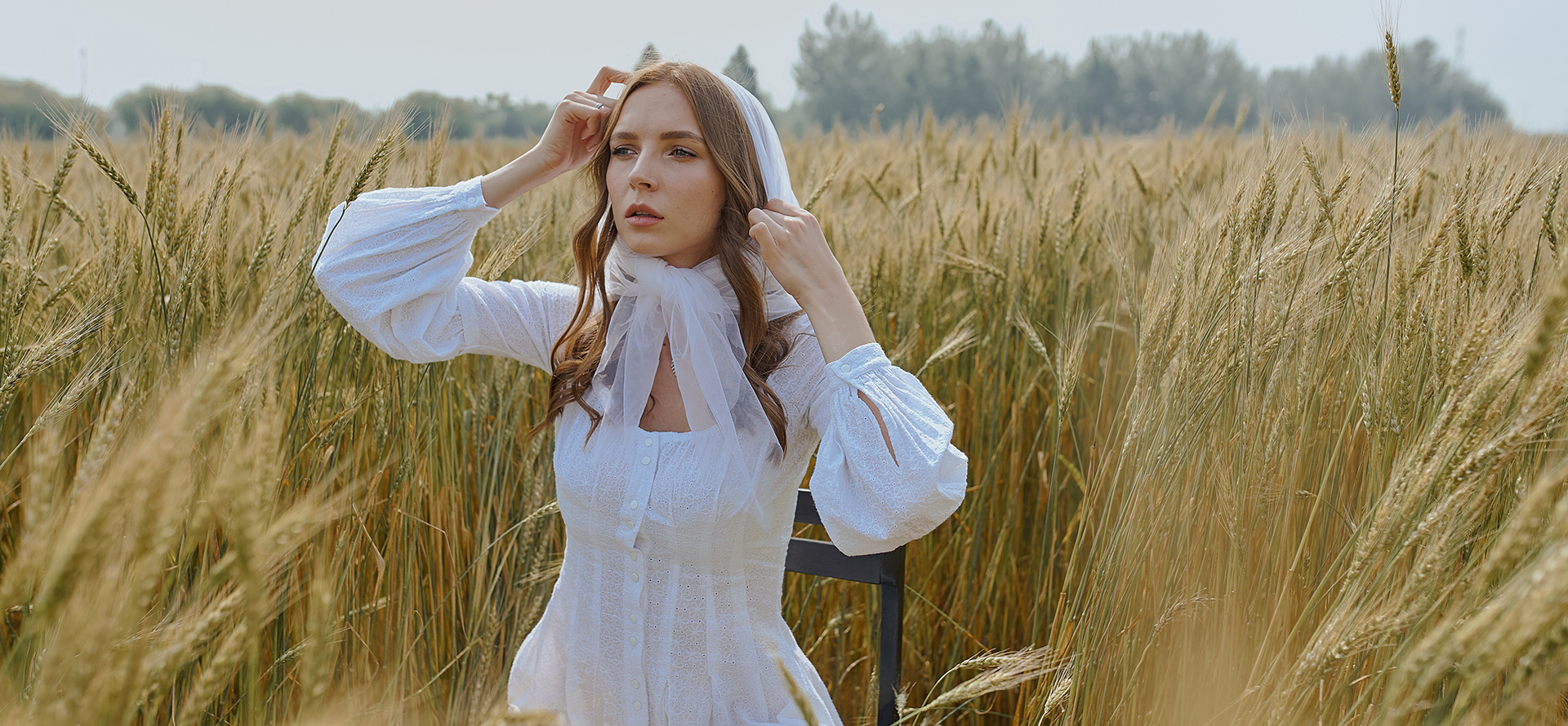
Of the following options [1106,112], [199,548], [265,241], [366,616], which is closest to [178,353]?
[265,241]

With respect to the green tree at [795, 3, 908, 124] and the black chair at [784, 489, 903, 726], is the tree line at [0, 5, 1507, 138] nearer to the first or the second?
the green tree at [795, 3, 908, 124]

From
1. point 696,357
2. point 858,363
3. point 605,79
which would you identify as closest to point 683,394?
point 696,357

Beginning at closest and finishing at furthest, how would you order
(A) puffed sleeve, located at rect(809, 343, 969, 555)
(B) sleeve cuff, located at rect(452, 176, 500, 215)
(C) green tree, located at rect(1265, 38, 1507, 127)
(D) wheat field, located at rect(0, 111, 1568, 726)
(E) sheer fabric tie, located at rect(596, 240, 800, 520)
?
1. (D) wheat field, located at rect(0, 111, 1568, 726)
2. (A) puffed sleeve, located at rect(809, 343, 969, 555)
3. (E) sheer fabric tie, located at rect(596, 240, 800, 520)
4. (B) sleeve cuff, located at rect(452, 176, 500, 215)
5. (C) green tree, located at rect(1265, 38, 1507, 127)

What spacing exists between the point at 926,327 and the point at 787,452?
42.4 inches

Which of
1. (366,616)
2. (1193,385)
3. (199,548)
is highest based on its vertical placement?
(1193,385)

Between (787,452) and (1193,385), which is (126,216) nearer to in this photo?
(787,452)

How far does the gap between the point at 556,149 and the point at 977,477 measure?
1200 mm

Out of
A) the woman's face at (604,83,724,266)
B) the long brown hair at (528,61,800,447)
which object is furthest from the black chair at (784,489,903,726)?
the woman's face at (604,83,724,266)

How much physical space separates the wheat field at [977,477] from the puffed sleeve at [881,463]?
21cm

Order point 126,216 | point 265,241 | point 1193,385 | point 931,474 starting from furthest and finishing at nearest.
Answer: point 126,216, point 265,241, point 931,474, point 1193,385

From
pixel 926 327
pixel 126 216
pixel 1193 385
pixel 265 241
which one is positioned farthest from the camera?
pixel 926 327

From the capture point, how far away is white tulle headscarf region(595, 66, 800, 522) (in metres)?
1.47

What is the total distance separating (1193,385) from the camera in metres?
1.18

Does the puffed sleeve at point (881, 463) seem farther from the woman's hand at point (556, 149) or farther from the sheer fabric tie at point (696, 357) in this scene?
the woman's hand at point (556, 149)
